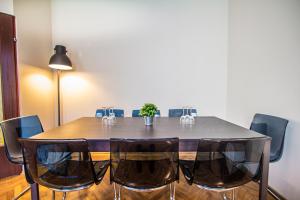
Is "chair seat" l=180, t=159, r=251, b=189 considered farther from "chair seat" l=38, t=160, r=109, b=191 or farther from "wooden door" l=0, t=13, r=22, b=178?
A: "wooden door" l=0, t=13, r=22, b=178

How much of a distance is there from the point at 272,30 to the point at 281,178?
5.46 ft

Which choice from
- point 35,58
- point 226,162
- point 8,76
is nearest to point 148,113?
point 226,162

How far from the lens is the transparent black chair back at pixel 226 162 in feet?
3.49

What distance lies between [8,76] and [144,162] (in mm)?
2320

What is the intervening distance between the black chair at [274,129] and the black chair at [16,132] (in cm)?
253

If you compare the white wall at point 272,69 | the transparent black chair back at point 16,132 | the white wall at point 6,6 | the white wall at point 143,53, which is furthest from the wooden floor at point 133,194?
the white wall at point 6,6

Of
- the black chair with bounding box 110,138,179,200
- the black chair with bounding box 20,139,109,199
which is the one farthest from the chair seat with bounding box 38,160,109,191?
the black chair with bounding box 110,138,179,200

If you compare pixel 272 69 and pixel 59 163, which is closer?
pixel 59 163

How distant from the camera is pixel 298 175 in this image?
1.62 metres

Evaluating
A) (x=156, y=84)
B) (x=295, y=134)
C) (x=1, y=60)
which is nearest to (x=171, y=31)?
(x=156, y=84)

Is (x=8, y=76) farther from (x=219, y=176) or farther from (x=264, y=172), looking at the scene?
Answer: (x=264, y=172)

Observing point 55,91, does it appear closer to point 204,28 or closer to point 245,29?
point 204,28

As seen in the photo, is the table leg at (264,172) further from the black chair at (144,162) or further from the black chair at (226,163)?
the black chair at (144,162)

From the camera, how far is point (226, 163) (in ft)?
3.87
